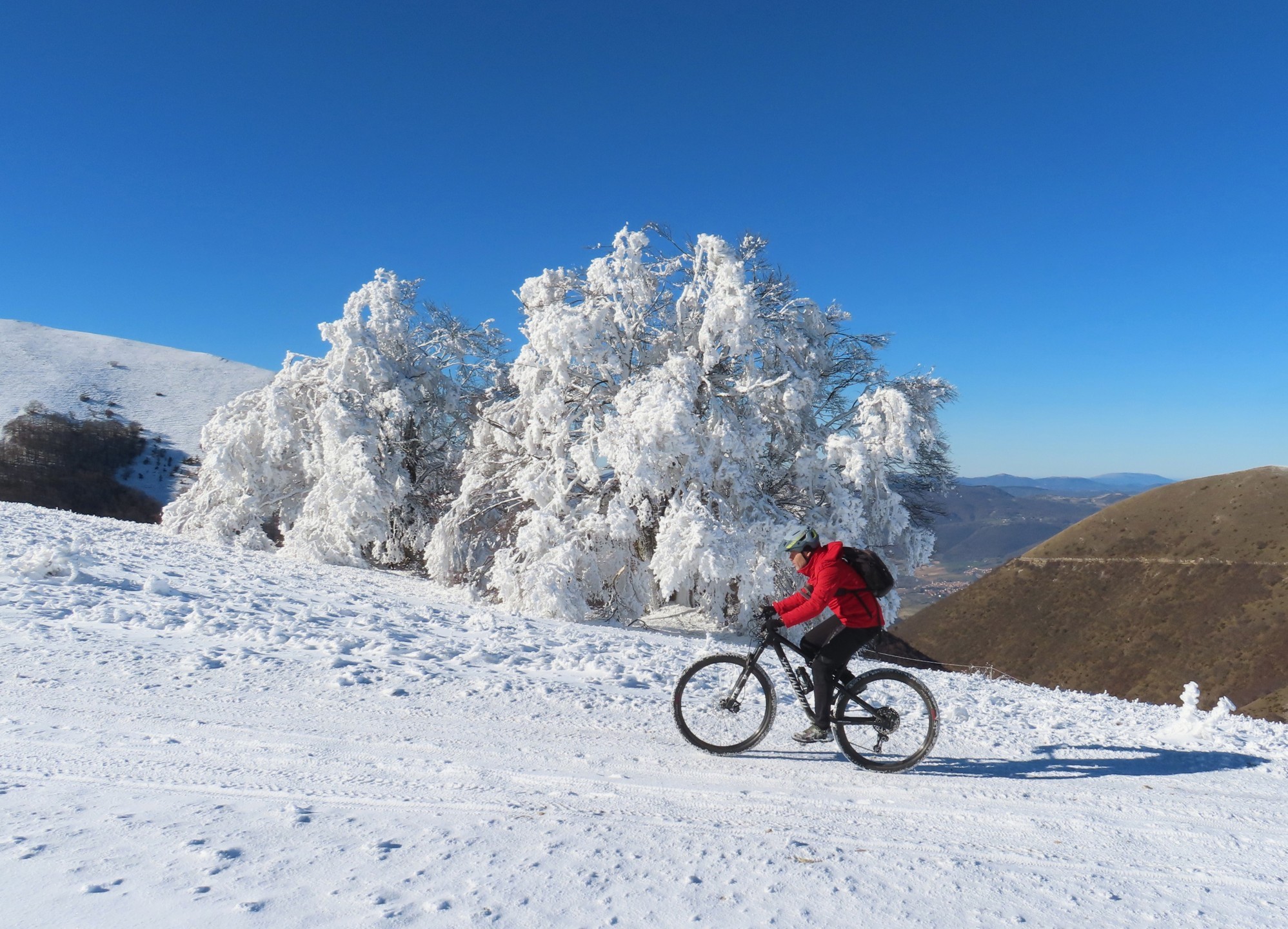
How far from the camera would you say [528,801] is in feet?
14.2

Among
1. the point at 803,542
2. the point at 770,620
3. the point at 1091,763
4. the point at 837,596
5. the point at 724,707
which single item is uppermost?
the point at 803,542

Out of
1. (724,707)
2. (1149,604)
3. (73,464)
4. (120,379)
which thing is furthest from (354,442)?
(120,379)

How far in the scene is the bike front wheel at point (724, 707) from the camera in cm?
573

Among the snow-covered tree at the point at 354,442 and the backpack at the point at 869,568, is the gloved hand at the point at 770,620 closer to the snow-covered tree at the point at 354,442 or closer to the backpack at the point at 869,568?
the backpack at the point at 869,568

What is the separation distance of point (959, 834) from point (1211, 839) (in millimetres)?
1643

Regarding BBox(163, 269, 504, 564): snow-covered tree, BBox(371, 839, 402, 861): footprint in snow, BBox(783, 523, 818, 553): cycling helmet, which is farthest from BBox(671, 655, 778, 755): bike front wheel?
BBox(163, 269, 504, 564): snow-covered tree

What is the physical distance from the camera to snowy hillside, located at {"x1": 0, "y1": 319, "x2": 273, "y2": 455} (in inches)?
2495

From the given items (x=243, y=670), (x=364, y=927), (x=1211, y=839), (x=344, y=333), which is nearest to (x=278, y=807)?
(x=364, y=927)

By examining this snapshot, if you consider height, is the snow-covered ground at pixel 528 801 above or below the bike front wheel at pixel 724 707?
below

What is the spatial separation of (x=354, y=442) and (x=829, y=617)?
16392 mm

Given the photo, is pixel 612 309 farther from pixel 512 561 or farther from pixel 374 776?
pixel 374 776

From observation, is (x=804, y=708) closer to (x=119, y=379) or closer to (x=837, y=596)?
(x=837, y=596)

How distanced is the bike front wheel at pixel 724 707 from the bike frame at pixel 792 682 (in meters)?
0.01

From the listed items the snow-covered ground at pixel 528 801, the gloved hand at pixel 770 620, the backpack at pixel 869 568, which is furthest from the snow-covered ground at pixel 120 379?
the backpack at pixel 869 568
